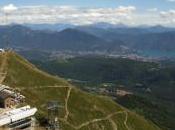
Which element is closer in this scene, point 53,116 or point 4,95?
point 4,95

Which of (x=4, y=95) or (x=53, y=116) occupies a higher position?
(x=4, y=95)

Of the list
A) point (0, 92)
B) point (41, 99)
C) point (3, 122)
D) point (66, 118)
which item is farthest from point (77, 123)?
point (3, 122)

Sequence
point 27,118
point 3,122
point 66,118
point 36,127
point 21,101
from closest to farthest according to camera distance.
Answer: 1. point 3,122
2. point 27,118
3. point 36,127
4. point 21,101
5. point 66,118

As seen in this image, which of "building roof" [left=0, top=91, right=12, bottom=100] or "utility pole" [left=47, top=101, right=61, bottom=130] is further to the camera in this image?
"building roof" [left=0, top=91, right=12, bottom=100]

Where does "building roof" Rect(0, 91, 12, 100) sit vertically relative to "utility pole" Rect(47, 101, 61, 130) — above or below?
above

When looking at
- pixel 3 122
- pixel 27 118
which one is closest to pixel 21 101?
pixel 27 118

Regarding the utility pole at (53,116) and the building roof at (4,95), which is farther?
the building roof at (4,95)

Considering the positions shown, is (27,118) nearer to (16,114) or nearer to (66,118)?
(16,114)

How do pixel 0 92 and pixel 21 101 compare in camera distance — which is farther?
pixel 21 101

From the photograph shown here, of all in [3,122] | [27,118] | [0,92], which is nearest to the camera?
[3,122]

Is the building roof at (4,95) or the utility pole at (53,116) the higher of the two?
the building roof at (4,95)

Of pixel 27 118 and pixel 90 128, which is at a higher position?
pixel 27 118
